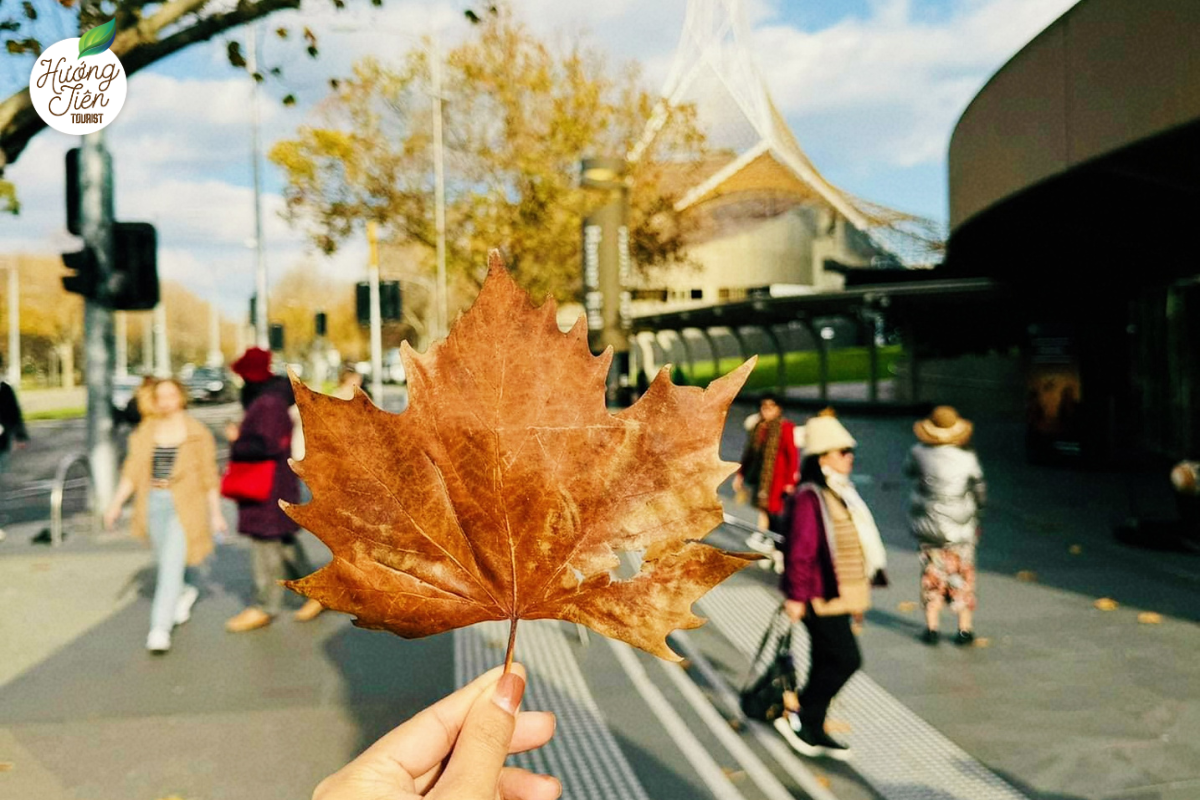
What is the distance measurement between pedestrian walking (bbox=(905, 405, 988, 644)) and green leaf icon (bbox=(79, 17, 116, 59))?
6079 millimetres

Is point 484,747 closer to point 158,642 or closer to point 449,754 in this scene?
point 449,754

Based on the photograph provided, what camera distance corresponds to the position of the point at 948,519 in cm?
702

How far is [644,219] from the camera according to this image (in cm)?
3228

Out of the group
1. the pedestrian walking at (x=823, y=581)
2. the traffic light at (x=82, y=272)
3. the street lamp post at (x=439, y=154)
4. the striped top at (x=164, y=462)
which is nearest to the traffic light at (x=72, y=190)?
the traffic light at (x=82, y=272)

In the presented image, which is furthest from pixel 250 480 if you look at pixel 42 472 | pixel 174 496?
pixel 42 472

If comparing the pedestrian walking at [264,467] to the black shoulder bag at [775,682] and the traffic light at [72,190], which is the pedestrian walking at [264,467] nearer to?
the black shoulder bag at [775,682]

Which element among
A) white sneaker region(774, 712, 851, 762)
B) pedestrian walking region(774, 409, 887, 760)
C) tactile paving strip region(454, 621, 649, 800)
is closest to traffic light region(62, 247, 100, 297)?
tactile paving strip region(454, 621, 649, 800)

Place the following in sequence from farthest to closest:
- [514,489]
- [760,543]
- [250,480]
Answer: [760,543]
[250,480]
[514,489]

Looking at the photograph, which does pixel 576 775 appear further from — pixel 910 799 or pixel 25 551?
pixel 25 551

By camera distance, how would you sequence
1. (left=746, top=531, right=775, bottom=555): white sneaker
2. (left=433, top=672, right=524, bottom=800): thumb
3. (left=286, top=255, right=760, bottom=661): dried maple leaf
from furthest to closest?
(left=746, top=531, right=775, bottom=555): white sneaker, (left=433, top=672, right=524, bottom=800): thumb, (left=286, top=255, right=760, bottom=661): dried maple leaf

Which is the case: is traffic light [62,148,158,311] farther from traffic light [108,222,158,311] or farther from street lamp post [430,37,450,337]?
street lamp post [430,37,450,337]

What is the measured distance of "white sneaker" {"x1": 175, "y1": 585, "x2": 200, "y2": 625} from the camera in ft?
24.8

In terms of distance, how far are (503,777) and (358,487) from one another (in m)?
0.53

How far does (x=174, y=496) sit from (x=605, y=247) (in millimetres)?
19504
